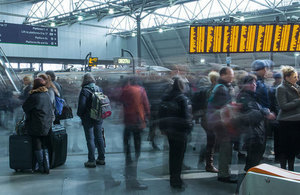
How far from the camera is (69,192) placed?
390 cm

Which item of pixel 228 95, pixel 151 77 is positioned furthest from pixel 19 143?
pixel 228 95

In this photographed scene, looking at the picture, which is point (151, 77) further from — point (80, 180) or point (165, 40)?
point (165, 40)

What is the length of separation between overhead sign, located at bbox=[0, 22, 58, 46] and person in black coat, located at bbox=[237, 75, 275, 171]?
55.8ft

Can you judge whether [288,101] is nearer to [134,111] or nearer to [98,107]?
[134,111]

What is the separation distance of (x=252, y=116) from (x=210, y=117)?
0.70m

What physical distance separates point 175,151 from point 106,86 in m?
2.90

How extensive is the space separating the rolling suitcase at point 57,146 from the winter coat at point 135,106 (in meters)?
1.21

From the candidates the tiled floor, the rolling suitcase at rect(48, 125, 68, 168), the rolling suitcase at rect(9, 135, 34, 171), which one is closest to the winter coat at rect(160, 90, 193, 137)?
the tiled floor

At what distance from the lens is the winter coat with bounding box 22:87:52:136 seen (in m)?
4.51

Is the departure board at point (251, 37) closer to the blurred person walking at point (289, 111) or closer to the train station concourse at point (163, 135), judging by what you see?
the train station concourse at point (163, 135)

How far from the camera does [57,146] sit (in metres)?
4.93

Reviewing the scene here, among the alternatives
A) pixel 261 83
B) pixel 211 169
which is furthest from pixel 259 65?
pixel 211 169

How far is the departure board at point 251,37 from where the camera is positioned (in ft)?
28.8

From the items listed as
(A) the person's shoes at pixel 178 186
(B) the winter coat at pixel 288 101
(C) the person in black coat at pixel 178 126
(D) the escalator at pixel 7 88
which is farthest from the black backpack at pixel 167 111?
(D) the escalator at pixel 7 88
